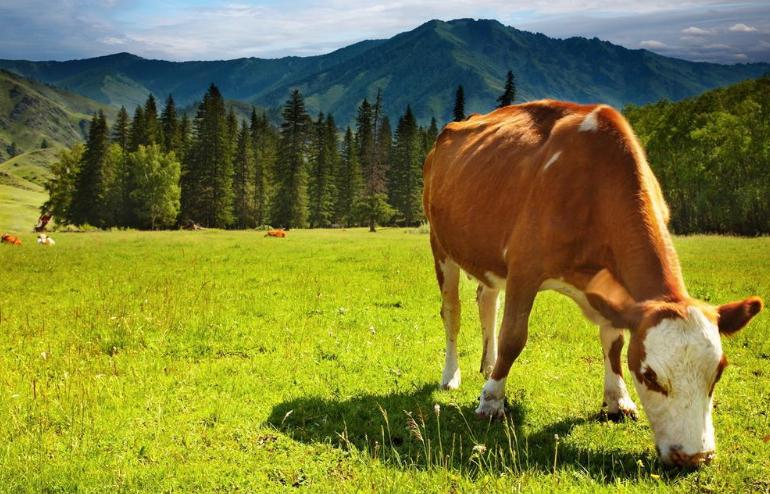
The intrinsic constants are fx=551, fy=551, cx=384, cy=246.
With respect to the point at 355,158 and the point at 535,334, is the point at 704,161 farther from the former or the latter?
the point at 535,334

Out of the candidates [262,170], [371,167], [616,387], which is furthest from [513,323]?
[262,170]

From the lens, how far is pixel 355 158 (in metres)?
90.4

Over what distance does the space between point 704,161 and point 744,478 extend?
2506 inches

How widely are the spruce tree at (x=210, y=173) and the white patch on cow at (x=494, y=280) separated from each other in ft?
265

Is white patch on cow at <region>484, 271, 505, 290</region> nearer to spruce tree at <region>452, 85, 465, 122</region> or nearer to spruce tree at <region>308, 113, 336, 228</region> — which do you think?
spruce tree at <region>452, 85, 465, 122</region>

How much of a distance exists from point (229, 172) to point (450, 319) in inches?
3188

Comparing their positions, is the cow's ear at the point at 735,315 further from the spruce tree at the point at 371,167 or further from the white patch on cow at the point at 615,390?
the spruce tree at the point at 371,167

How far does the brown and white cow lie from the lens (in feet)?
14.2

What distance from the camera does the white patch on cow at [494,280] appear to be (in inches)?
257

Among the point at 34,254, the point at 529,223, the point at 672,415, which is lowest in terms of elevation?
the point at 34,254

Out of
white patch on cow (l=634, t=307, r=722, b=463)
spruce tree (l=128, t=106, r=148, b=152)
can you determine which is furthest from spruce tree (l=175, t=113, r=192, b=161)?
white patch on cow (l=634, t=307, r=722, b=463)

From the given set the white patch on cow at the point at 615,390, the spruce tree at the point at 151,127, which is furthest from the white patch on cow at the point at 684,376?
the spruce tree at the point at 151,127

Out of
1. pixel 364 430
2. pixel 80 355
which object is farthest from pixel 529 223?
pixel 80 355

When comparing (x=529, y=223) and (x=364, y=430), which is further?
(x=364, y=430)
